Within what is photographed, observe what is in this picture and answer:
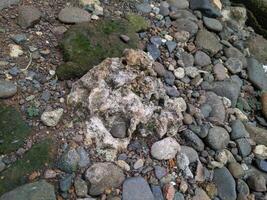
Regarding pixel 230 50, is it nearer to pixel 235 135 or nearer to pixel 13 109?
pixel 235 135

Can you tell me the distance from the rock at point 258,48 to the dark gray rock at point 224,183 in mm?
1557

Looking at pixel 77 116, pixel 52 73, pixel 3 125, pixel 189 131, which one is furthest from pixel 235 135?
pixel 3 125

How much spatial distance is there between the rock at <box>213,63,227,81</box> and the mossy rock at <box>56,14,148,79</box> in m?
0.77

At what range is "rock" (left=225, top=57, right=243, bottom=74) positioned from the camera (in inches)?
153

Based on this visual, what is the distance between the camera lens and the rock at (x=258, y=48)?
423cm

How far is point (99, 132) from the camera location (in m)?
2.92

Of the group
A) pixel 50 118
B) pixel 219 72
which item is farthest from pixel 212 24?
pixel 50 118

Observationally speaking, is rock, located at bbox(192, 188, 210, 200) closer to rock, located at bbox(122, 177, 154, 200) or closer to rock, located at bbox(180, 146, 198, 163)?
rock, located at bbox(180, 146, 198, 163)

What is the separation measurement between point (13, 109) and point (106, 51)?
0.89 meters

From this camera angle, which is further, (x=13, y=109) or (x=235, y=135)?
(x=235, y=135)

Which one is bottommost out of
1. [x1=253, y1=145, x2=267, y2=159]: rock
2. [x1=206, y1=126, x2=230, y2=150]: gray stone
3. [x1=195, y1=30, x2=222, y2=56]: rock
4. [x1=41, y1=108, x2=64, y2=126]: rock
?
[x1=41, y1=108, x2=64, y2=126]: rock

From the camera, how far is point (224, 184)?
308 centimetres

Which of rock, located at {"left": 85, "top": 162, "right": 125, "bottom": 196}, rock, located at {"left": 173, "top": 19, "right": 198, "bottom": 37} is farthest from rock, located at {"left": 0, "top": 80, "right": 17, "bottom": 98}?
rock, located at {"left": 173, "top": 19, "right": 198, "bottom": 37}

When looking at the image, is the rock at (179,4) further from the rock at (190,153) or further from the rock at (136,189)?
the rock at (136,189)
